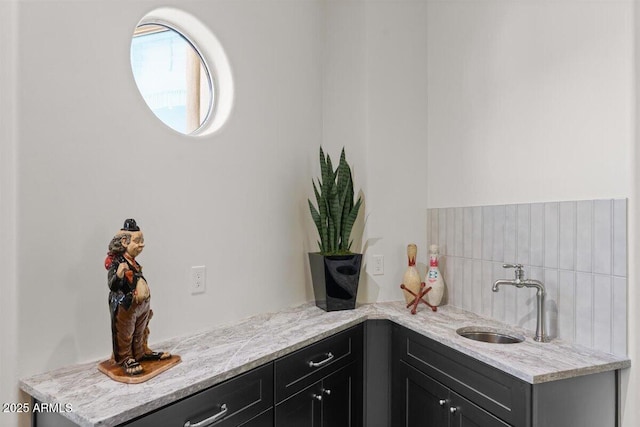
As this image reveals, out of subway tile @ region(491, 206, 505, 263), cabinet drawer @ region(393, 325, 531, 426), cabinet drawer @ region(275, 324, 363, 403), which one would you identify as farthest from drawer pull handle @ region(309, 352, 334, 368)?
subway tile @ region(491, 206, 505, 263)

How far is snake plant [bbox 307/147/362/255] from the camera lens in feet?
7.20

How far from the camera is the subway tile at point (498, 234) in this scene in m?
2.03

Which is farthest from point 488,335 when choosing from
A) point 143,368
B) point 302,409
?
point 143,368

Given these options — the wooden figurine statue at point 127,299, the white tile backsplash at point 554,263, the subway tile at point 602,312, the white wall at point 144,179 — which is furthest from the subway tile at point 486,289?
the wooden figurine statue at point 127,299

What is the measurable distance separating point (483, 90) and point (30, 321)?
7.04 feet

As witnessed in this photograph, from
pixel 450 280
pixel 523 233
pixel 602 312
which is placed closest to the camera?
pixel 602 312

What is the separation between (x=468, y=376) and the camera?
5.36 feet

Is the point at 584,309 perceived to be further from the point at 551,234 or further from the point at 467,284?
the point at 467,284

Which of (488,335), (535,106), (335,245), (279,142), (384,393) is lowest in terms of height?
(384,393)

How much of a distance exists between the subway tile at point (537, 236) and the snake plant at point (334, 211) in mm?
828

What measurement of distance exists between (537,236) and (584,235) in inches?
8.7

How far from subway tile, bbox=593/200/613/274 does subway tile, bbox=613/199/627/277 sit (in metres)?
0.02

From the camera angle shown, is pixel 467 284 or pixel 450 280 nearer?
pixel 467 284

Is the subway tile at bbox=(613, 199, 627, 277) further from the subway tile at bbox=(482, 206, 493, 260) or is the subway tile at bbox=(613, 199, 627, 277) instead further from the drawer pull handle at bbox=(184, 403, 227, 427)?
the drawer pull handle at bbox=(184, 403, 227, 427)
